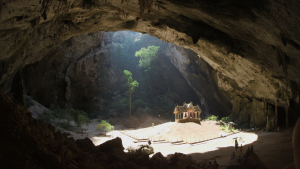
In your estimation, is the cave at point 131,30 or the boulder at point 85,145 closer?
the cave at point 131,30

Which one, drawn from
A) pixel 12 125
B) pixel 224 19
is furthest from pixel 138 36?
pixel 12 125

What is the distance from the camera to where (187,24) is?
39.2 feet

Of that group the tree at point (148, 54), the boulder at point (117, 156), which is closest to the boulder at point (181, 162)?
the boulder at point (117, 156)

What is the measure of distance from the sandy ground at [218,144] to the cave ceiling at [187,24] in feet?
11.7

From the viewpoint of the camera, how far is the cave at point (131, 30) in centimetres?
564

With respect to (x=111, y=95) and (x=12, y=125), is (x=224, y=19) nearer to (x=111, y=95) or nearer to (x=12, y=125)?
(x=12, y=125)

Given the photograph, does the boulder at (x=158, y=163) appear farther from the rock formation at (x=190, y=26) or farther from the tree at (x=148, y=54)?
the tree at (x=148, y=54)

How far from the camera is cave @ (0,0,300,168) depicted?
564 cm

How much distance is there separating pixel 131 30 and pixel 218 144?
13056mm

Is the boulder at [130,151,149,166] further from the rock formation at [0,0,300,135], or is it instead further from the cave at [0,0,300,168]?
the rock formation at [0,0,300,135]

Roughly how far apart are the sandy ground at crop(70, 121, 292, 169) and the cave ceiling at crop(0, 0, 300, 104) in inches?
141

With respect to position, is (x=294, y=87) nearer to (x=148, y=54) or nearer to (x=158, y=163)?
(x=158, y=163)

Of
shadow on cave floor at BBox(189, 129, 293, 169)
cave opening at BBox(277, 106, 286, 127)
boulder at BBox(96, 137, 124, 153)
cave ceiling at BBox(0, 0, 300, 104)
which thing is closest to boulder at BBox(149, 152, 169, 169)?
boulder at BBox(96, 137, 124, 153)

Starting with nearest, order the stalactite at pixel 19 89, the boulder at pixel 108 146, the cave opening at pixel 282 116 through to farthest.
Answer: the boulder at pixel 108 146 < the stalactite at pixel 19 89 < the cave opening at pixel 282 116
